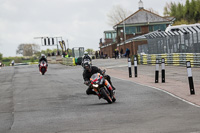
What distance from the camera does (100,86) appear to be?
43.3 feet

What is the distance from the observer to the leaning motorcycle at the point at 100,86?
12986 millimetres

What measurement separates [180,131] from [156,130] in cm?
42

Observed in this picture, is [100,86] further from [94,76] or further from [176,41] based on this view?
[176,41]

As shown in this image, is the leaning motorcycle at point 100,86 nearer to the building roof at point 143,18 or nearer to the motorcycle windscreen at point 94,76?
the motorcycle windscreen at point 94,76

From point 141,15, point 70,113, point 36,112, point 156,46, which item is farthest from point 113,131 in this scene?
point 141,15

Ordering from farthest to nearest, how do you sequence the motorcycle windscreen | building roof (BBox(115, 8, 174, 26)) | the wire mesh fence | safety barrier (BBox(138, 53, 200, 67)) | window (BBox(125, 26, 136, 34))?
building roof (BBox(115, 8, 174, 26))
window (BBox(125, 26, 136, 34))
the wire mesh fence
safety barrier (BBox(138, 53, 200, 67))
the motorcycle windscreen

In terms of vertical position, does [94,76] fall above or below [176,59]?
above

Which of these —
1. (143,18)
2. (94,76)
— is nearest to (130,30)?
(143,18)

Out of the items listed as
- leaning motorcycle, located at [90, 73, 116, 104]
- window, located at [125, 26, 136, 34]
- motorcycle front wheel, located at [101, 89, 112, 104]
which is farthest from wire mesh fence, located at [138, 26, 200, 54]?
window, located at [125, 26, 136, 34]

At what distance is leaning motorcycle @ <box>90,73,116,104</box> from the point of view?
511 inches

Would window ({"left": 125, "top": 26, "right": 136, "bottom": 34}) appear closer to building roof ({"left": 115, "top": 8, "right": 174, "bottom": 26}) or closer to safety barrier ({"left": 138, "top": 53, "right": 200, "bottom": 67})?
building roof ({"left": 115, "top": 8, "right": 174, "bottom": 26})

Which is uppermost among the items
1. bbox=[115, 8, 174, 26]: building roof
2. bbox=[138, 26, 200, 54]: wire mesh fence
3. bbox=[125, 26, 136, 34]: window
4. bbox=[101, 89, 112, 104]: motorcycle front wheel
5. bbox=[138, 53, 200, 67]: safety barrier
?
bbox=[115, 8, 174, 26]: building roof

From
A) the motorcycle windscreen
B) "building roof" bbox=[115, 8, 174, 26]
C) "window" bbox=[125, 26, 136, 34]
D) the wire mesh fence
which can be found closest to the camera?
the motorcycle windscreen

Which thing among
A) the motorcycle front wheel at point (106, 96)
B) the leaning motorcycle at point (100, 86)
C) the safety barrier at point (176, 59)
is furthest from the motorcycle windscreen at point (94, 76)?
the safety barrier at point (176, 59)
